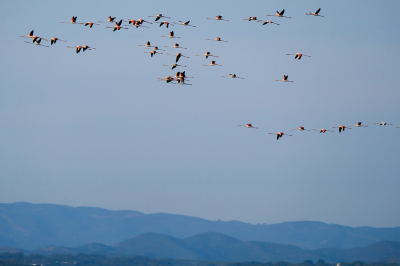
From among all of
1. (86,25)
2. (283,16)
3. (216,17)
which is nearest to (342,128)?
(283,16)

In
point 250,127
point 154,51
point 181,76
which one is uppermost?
point 154,51

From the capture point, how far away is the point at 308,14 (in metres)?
92.5

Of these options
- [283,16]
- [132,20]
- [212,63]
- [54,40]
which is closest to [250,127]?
[212,63]

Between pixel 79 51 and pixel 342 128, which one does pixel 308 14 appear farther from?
pixel 79 51

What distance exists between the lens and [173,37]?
9450 centimetres

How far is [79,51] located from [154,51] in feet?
44.3

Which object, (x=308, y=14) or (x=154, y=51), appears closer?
(x=308, y=14)

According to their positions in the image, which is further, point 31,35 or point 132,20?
point 132,20

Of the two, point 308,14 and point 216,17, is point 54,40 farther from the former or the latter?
point 308,14

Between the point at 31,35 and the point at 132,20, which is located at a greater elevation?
the point at 132,20

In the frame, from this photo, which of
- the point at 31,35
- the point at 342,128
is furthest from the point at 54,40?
the point at 342,128

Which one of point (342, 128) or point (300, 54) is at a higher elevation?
point (300, 54)

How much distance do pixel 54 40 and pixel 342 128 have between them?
53.5m

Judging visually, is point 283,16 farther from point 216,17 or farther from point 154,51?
point 154,51
